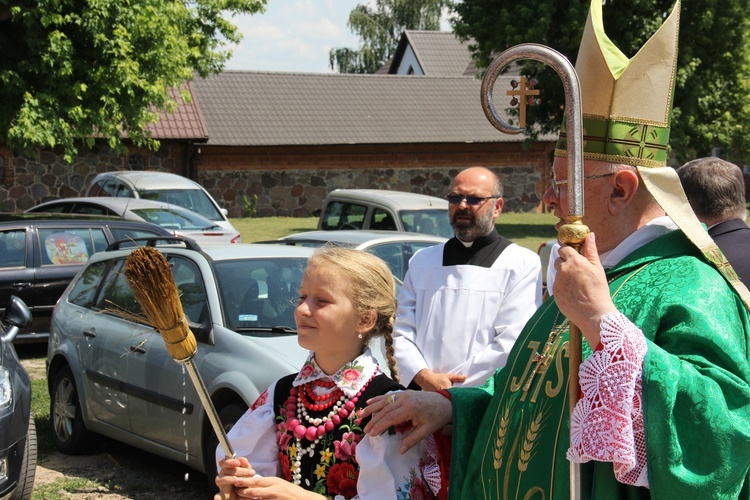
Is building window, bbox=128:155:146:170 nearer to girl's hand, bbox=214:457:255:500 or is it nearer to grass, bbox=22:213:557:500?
grass, bbox=22:213:557:500

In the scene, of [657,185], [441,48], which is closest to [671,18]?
[657,185]

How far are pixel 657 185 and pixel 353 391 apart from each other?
1074mm

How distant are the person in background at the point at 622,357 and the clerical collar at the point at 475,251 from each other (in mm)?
2035

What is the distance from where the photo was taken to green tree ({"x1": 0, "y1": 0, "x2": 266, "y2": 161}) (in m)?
14.0

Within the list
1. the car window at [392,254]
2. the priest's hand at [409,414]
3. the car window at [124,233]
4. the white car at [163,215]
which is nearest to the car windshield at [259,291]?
the car window at [392,254]

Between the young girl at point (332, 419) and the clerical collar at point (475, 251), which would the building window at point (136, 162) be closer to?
the clerical collar at point (475, 251)

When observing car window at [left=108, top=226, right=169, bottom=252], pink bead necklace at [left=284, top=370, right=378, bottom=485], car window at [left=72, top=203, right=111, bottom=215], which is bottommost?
car window at [left=72, top=203, right=111, bottom=215]

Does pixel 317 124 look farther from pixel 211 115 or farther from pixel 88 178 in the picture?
pixel 88 178

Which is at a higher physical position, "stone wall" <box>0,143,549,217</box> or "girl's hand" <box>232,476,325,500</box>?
"girl's hand" <box>232,476,325,500</box>

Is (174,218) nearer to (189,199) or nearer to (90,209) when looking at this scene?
(90,209)

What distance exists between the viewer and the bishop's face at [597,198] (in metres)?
2.50

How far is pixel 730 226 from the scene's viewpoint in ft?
15.0

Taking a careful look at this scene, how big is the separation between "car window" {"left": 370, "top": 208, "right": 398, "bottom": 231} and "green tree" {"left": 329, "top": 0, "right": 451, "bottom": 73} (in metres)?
46.4

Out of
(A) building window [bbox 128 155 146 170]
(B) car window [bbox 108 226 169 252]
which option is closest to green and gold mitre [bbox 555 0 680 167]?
(B) car window [bbox 108 226 169 252]
